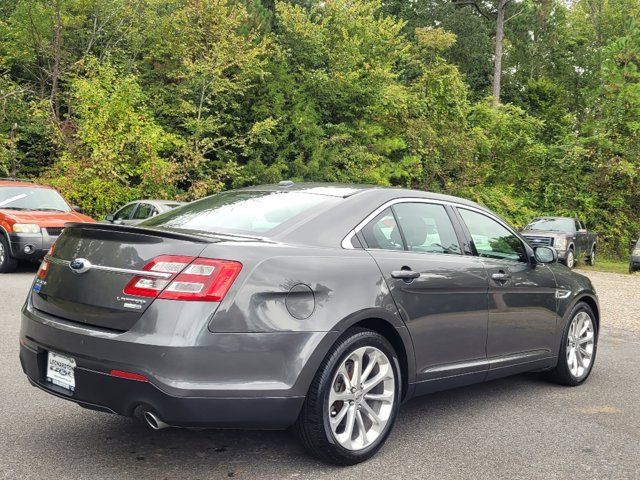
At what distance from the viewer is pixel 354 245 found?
3.97 metres

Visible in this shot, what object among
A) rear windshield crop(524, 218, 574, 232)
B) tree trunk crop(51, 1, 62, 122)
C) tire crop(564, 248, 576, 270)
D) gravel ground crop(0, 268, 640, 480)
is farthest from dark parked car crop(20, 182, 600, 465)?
tree trunk crop(51, 1, 62, 122)

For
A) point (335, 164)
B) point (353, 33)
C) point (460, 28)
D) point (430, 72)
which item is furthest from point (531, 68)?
point (335, 164)

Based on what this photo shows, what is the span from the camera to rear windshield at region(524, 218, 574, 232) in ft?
72.0

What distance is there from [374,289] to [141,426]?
1.78m

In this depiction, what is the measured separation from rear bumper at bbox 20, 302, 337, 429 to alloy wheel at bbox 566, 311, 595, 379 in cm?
313

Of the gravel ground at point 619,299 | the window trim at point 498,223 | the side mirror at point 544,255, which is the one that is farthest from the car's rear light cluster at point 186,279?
the gravel ground at point 619,299

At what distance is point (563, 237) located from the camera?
20781mm

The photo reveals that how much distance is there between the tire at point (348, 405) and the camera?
355cm

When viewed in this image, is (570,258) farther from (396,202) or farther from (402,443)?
(402,443)

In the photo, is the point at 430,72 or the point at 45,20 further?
the point at 430,72

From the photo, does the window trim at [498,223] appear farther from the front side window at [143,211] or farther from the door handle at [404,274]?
the front side window at [143,211]

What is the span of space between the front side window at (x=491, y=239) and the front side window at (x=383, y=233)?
0.81m

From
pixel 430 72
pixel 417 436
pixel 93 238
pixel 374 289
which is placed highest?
pixel 430 72

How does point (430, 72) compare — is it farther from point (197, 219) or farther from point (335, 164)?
point (197, 219)
